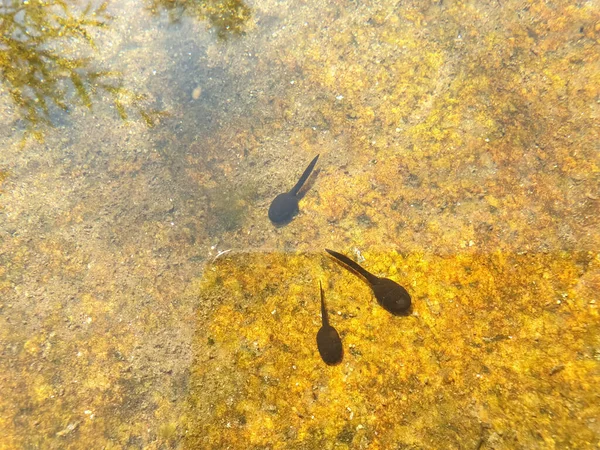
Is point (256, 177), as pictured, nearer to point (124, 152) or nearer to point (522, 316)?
point (124, 152)

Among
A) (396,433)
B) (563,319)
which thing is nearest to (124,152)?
(396,433)

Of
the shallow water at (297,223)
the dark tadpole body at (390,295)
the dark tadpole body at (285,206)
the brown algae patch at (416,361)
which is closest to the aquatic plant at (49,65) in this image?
the shallow water at (297,223)

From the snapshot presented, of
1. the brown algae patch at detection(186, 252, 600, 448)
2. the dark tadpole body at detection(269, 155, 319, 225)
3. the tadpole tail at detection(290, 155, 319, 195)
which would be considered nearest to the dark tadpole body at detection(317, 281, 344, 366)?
the brown algae patch at detection(186, 252, 600, 448)

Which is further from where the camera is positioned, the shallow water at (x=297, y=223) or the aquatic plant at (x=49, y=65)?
the aquatic plant at (x=49, y=65)

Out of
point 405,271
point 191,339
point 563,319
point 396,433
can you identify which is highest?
point 563,319

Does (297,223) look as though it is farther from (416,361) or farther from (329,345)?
(416,361)

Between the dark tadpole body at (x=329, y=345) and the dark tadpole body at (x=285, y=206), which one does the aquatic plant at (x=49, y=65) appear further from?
the dark tadpole body at (x=329, y=345)
